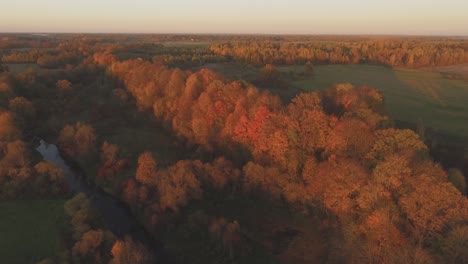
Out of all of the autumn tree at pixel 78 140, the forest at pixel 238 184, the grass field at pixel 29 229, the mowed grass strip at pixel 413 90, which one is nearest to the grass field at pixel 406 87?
the mowed grass strip at pixel 413 90

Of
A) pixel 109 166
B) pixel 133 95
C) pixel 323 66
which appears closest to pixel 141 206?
pixel 109 166

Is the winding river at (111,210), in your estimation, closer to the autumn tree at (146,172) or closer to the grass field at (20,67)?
the autumn tree at (146,172)

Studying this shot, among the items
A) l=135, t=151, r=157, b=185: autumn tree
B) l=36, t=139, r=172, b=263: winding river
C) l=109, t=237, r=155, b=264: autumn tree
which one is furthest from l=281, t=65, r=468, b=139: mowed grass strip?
l=109, t=237, r=155, b=264: autumn tree

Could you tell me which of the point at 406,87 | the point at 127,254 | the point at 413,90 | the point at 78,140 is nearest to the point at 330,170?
the point at 127,254

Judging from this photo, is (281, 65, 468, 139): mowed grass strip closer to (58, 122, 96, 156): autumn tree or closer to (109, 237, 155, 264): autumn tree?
(109, 237, 155, 264): autumn tree

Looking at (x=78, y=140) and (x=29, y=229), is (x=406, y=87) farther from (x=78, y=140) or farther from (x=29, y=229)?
(x=29, y=229)

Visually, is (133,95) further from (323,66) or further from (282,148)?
(323,66)

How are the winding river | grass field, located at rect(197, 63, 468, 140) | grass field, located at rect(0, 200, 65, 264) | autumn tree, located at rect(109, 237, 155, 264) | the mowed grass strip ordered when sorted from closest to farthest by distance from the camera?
autumn tree, located at rect(109, 237, 155, 264) → grass field, located at rect(0, 200, 65, 264) → the winding river → the mowed grass strip → grass field, located at rect(197, 63, 468, 140)
